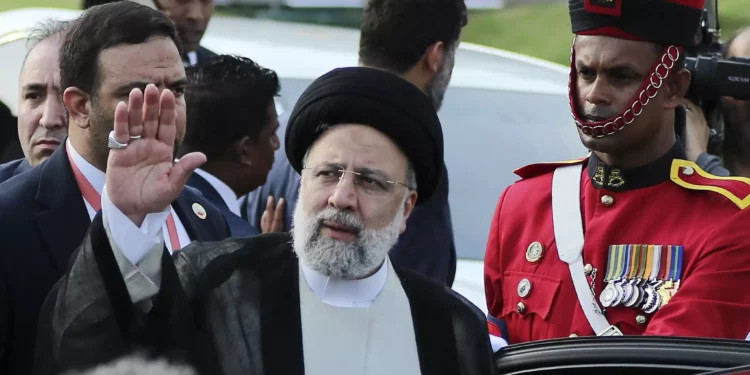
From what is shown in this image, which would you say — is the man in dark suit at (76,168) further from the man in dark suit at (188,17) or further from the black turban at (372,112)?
the man in dark suit at (188,17)

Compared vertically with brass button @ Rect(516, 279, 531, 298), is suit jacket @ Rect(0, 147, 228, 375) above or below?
above

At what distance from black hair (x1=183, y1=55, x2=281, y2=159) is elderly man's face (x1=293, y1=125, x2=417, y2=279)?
1.63m

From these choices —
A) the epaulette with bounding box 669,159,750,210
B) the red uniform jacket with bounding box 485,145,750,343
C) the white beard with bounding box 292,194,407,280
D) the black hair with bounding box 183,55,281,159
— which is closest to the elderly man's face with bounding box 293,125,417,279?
the white beard with bounding box 292,194,407,280

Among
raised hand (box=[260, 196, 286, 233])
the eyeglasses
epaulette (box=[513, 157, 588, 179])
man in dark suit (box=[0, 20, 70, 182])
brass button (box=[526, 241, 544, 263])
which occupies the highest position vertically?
the eyeglasses

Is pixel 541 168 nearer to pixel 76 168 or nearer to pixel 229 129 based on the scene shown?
pixel 76 168

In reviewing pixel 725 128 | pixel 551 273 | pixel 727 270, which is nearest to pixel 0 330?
pixel 551 273

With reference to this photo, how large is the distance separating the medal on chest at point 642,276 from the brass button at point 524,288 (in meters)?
0.19

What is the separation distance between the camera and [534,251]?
13.1 ft

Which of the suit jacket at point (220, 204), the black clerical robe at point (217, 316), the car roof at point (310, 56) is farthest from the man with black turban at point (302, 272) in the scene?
the car roof at point (310, 56)

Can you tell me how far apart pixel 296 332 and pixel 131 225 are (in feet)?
1.51

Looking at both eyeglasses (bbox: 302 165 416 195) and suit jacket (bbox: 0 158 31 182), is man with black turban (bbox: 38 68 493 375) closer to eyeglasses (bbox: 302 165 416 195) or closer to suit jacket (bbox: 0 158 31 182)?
eyeglasses (bbox: 302 165 416 195)

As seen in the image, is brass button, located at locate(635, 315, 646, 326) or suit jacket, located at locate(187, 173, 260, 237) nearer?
brass button, located at locate(635, 315, 646, 326)

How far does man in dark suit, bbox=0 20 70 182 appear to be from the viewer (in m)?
4.72

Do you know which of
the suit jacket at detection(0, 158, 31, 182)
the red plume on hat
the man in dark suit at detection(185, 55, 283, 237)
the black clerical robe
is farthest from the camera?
the man in dark suit at detection(185, 55, 283, 237)
